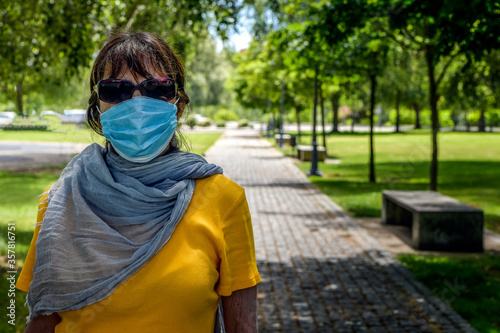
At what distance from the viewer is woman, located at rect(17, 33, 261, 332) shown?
1.58 meters

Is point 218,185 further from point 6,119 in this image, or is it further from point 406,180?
point 406,180

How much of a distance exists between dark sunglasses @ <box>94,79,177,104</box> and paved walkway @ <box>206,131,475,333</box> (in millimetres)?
3769

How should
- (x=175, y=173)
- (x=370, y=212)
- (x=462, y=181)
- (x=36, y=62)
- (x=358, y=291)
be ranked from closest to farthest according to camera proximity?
(x=175, y=173) < (x=358, y=291) < (x=36, y=62) < (x=370, y=212) < (x=462, y=181)

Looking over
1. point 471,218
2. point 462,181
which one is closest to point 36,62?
point 471,218

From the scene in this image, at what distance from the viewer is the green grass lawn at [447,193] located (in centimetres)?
593

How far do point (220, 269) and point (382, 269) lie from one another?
19.1ft

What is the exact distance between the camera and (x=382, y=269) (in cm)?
709

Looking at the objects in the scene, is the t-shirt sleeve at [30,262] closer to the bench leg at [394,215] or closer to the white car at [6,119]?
the white car at [6,119]

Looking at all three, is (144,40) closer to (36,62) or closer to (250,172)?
(36,62)

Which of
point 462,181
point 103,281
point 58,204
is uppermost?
point 58,204

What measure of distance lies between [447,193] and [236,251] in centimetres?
1420

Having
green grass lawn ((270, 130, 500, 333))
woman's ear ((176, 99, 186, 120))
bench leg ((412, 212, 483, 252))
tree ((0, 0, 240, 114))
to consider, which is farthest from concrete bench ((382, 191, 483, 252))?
woman's ear ((176, 99, 186, 120))

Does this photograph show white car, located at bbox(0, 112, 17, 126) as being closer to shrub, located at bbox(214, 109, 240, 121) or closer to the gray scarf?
the gray scarf

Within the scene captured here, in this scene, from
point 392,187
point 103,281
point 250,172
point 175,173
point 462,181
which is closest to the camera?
point 103,281
